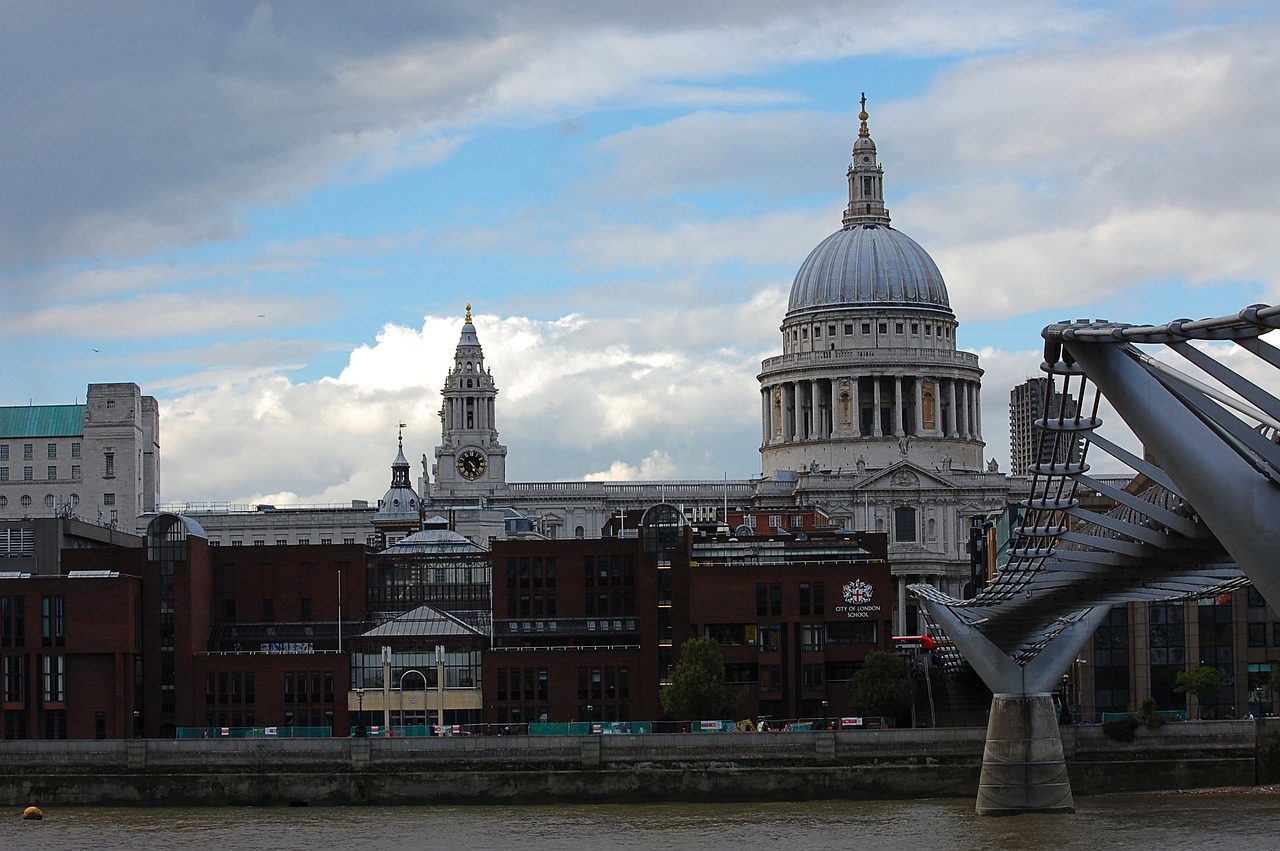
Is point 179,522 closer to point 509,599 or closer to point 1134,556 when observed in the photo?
point 509,599

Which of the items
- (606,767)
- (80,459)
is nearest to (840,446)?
(80,459)

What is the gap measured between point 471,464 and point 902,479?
91.4ft

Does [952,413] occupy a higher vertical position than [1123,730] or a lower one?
higher

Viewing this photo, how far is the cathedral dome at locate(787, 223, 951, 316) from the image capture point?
188000 millimetres

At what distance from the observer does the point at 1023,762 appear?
73.9 metres

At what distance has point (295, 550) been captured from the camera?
103 metres

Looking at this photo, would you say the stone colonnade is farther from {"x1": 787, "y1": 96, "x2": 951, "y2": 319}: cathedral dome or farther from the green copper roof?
the green copper roof

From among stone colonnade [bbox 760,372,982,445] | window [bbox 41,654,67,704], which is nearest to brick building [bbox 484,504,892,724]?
window [bbox 41,654,67,704]

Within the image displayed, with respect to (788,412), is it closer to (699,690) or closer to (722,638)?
(722,638)

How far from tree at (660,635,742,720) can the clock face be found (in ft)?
281

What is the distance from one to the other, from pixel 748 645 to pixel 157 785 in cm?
2292

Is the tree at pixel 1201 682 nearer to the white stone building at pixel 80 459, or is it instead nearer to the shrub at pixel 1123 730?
the shrub at pixel 1123 730

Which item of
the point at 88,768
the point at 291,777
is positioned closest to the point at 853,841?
the point at 291,777

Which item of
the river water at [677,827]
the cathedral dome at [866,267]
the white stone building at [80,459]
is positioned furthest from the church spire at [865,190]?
the river water at [677,827]
